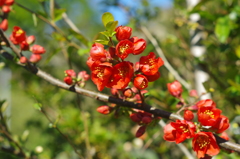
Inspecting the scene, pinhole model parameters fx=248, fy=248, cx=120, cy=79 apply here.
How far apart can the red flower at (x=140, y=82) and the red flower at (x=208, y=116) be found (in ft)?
0.55

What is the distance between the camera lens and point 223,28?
1241 mm

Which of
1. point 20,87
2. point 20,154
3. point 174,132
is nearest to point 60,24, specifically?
point 20,87

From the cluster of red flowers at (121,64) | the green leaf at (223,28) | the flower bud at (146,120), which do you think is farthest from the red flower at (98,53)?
the green leaf at (223,28)

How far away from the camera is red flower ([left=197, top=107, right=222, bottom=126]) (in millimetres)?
→ 640

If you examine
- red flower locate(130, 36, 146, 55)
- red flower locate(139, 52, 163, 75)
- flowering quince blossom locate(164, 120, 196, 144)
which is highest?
red flower locate(130, 36, 146, 55)

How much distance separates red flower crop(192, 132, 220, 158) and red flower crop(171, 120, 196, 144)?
19 mm

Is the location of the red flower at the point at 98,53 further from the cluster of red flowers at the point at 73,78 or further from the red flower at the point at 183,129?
the red flower at the point at 183,129

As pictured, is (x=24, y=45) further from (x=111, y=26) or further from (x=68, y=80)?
(x=111, y=26)

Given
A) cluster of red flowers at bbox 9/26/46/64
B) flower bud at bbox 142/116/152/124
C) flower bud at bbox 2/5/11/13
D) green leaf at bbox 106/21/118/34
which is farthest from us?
flower bud at bbox 2/5/11/13

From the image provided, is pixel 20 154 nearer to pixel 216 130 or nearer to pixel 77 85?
pixel 77 85

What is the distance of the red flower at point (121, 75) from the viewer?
0.61 metres

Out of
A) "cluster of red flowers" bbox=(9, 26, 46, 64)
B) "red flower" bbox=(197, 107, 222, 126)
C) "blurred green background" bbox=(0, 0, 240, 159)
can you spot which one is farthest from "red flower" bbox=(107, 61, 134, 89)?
"blurred green background" bbox=(0, 0, 240, 159)

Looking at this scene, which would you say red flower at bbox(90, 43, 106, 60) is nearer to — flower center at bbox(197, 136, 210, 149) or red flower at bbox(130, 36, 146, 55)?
red flower at bbox(130, 36, 146, 55)

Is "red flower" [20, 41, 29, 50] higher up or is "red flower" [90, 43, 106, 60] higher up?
"red flower" [90, 43, 106, 60]
